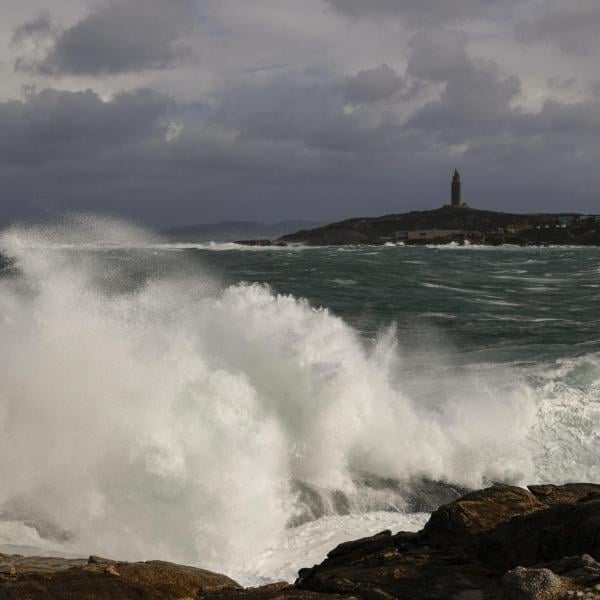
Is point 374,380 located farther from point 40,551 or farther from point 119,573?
point 119,573

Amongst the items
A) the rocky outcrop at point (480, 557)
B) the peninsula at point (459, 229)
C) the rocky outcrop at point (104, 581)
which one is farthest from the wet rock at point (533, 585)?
the peninsula at point (459, 229)

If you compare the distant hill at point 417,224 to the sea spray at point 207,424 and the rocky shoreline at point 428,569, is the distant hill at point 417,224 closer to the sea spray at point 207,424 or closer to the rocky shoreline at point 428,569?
the sea spray at point 207,424

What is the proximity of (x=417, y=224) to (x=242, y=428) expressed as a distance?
505 ft

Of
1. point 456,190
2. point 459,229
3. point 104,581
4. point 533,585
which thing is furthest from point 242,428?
point 456,190

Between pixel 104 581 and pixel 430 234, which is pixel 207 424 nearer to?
pixel 104 581

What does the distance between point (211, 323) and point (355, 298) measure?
14676 millimetres

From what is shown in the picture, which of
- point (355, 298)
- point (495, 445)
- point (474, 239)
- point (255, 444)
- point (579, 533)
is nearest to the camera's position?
point (579, 533)

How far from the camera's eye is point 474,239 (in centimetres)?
12731

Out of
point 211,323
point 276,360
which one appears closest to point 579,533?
point 276,360

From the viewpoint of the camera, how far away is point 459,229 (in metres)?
155

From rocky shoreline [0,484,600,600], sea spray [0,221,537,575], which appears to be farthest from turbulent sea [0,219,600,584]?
rocky shoreline [0,484,600,600]

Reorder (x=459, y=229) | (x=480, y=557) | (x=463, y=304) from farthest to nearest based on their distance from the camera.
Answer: (x=459, y=229)
(x=463, y=304)
(x=480, y=557)

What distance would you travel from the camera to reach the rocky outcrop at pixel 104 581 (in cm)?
489

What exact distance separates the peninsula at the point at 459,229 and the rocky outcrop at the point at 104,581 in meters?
121
